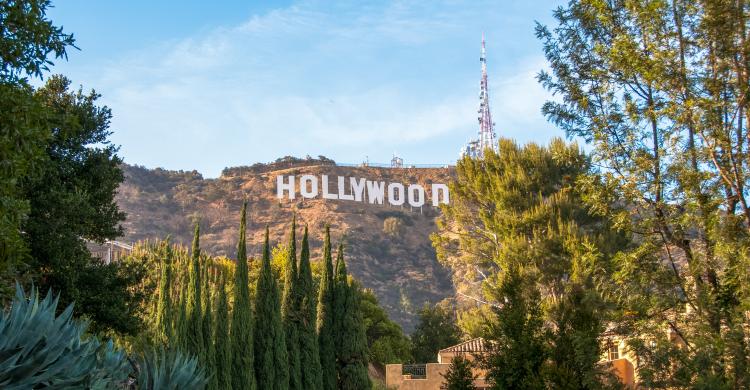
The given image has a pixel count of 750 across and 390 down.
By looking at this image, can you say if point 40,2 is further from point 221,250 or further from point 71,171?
point 221,250

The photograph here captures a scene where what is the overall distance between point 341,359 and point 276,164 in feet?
270

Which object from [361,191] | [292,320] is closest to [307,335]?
[292,320]

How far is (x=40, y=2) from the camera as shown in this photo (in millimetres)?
12000

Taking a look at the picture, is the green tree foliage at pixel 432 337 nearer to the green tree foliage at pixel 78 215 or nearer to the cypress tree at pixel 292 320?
the cypress tree at pixel 292 320

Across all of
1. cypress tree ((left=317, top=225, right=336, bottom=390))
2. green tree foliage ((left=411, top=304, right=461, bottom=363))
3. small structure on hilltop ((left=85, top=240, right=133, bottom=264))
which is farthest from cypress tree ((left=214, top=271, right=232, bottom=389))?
green tree foliage ((left=411, top=304, right=461, bottom=363))

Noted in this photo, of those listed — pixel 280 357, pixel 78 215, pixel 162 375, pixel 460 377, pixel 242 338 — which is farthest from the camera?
pixel 280 357

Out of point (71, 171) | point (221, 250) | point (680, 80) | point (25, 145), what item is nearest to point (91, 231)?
point (71, 171)

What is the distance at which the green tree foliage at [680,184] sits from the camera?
13.6 m

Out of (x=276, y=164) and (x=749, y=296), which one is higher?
(x=276, y=164)

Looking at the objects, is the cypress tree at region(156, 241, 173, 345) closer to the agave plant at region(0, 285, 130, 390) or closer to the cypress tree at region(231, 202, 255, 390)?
the cypress tree at region(231, 202, 255, 390)

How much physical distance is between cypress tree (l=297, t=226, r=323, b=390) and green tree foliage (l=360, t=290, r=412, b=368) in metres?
19.7

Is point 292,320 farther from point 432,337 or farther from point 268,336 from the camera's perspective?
point 432,337

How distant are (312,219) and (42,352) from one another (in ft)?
272

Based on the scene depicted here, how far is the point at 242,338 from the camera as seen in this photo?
21484 mm
